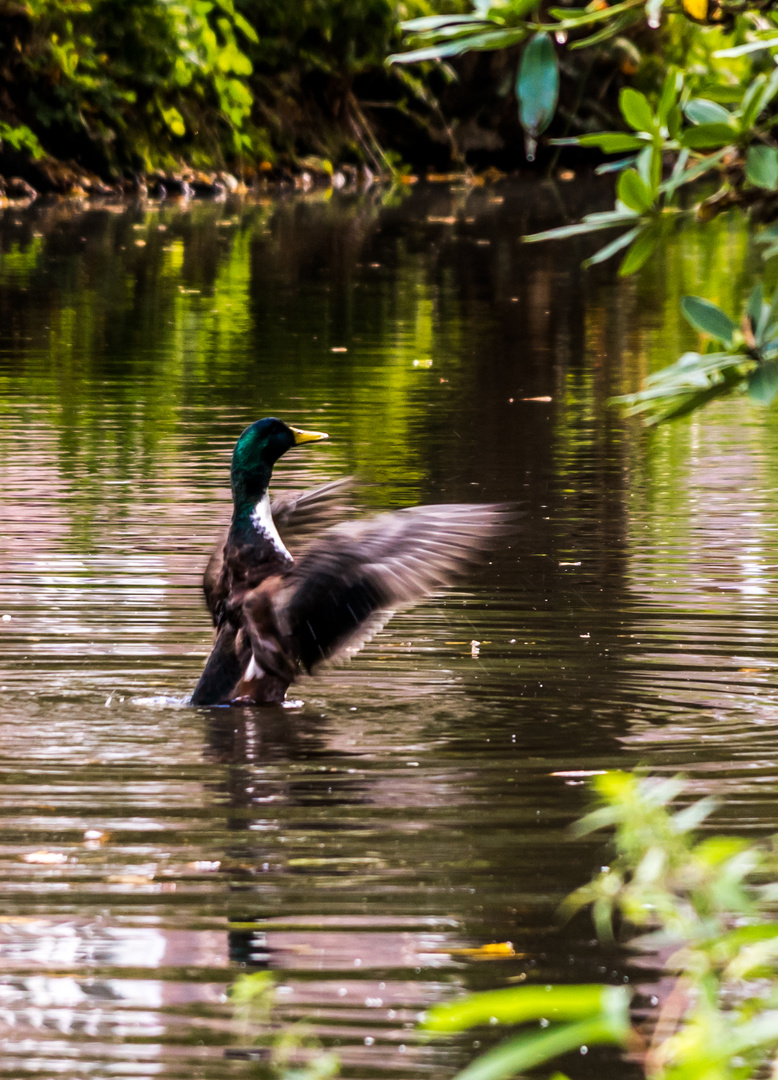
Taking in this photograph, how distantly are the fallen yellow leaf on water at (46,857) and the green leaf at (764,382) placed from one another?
2178mm

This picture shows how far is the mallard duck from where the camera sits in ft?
19.3

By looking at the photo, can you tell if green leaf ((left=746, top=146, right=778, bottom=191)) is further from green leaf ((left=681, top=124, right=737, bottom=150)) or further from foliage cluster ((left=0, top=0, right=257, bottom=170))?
foliage cluster ((left=0, top=0, right=257, bottom=170))

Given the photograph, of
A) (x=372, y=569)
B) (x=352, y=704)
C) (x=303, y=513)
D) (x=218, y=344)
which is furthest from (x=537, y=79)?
(x=218, y=344)

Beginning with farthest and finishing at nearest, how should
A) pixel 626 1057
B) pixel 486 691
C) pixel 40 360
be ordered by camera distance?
1. pixel 40 360
2. pixel 486 691
3. pixel 626 1057

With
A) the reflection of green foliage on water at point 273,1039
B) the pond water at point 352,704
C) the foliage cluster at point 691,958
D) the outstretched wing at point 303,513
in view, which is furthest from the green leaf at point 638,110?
the outstretched wing at point 303,513

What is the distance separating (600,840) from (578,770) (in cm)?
60

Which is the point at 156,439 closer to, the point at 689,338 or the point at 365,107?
the point at 689,338

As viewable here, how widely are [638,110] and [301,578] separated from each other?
3038 millimetres

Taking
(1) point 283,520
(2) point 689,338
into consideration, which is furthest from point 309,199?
(1) point 283,520

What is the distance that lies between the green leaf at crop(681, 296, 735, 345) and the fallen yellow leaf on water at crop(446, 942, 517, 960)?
135cm

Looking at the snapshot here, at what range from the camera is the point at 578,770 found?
5430 mm

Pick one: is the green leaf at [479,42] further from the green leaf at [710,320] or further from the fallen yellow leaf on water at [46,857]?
the fallen yellow leaf on water at [46,857]

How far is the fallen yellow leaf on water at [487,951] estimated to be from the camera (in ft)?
13.0

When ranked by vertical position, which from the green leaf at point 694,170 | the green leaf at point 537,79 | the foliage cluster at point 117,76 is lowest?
the green leaf at point 694,170
